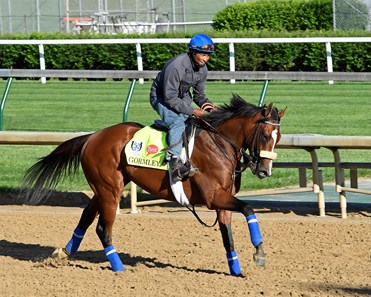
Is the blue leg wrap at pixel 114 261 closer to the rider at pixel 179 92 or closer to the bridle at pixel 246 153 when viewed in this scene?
the rider at pixel 179 92

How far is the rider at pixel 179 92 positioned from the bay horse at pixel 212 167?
147 mm

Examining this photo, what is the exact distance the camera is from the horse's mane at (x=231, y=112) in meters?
7.54

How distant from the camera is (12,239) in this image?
939 cm

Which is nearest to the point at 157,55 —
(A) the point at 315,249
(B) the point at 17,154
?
(B) the point at 17,154

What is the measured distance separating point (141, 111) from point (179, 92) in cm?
955

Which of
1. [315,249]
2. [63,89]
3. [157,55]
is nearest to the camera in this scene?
[315,249]

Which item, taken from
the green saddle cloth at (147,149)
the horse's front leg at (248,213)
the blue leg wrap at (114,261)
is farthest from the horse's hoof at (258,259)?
the blue leg wrap at (114,261)

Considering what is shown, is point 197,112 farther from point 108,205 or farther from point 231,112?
point 108,205

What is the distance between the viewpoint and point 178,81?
24.8 ft

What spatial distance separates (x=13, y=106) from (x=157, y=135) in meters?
11.5

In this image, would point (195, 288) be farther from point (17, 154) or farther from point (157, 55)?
point (157, 55)

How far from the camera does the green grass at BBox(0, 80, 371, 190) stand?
13008mm

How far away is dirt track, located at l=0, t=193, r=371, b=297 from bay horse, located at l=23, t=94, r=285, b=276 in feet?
1.03

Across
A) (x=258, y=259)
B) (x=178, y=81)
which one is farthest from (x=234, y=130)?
(x=258, y=259)
